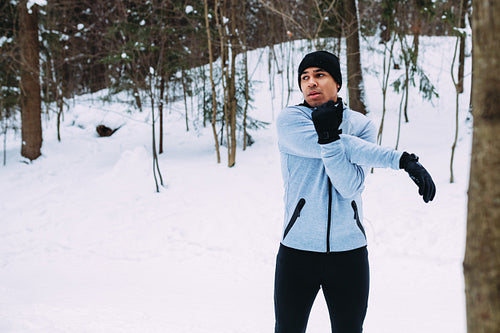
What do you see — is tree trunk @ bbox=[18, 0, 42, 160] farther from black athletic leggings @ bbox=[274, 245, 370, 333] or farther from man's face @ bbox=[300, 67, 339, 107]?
black athletic leggings @ bbox=[274, 245, 370, 333]

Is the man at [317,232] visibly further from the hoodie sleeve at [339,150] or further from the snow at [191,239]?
the snow at [191,239]

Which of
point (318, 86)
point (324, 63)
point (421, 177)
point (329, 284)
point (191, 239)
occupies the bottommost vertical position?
point (191, 239)

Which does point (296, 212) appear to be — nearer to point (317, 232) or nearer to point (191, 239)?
point (317, 232)

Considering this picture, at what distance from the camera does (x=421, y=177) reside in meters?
1.52

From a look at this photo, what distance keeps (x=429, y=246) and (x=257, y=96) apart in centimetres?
1057

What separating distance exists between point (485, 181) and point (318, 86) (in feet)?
3.62

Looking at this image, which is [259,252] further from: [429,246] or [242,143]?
[242,143]

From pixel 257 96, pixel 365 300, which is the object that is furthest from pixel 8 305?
pixel 257 96

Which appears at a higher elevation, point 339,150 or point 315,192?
point 339,150

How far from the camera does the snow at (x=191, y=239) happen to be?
3959 millimetres

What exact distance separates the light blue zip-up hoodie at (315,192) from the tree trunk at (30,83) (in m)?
9.84

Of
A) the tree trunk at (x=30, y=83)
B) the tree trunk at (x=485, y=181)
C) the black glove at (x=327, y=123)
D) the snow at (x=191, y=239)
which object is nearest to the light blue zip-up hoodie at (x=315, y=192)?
the black glove at (x=327, y=123)

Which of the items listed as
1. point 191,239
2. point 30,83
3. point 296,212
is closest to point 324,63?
point 296,212

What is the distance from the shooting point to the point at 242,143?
413 inches
